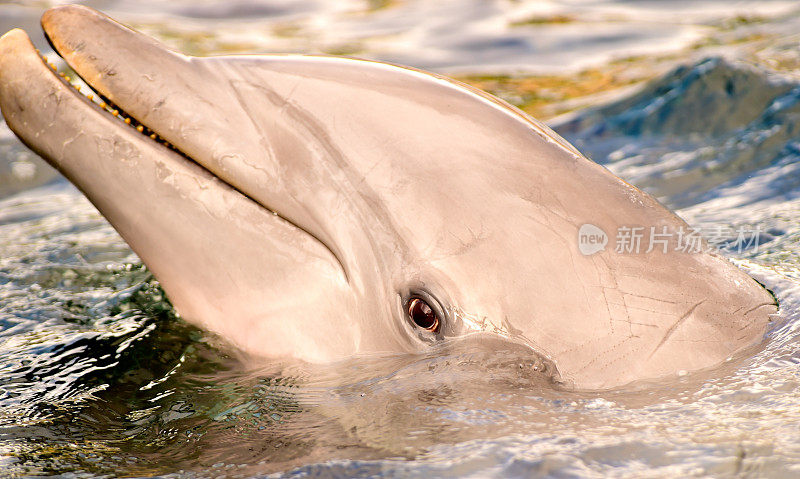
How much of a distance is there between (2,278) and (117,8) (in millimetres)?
11439

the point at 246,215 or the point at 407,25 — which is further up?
the point at 407,25

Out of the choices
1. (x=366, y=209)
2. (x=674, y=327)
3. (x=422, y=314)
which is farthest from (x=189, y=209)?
(x=674, y=327)

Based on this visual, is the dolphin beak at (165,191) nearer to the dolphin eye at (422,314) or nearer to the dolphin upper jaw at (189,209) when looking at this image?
the dolphin upper jaw at (189,209)

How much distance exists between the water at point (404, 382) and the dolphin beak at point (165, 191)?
1.04ft

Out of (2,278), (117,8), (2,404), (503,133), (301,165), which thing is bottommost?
(2,404)

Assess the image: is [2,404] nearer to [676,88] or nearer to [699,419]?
[699,419]

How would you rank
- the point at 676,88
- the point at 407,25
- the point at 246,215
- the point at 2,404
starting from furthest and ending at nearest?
1. the point at 407,25
2. the point at 676,88
3. the point at 2,404
4. the point at 246,215

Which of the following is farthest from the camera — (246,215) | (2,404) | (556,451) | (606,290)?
(2,404)

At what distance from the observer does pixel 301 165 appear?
370 cm

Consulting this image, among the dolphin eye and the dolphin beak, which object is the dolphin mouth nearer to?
the dolphin beak

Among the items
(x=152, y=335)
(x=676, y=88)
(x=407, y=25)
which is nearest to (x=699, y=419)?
(x=152, y=335)

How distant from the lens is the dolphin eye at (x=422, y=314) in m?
3.65

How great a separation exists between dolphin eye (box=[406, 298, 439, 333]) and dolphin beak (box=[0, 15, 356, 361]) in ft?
0.93
